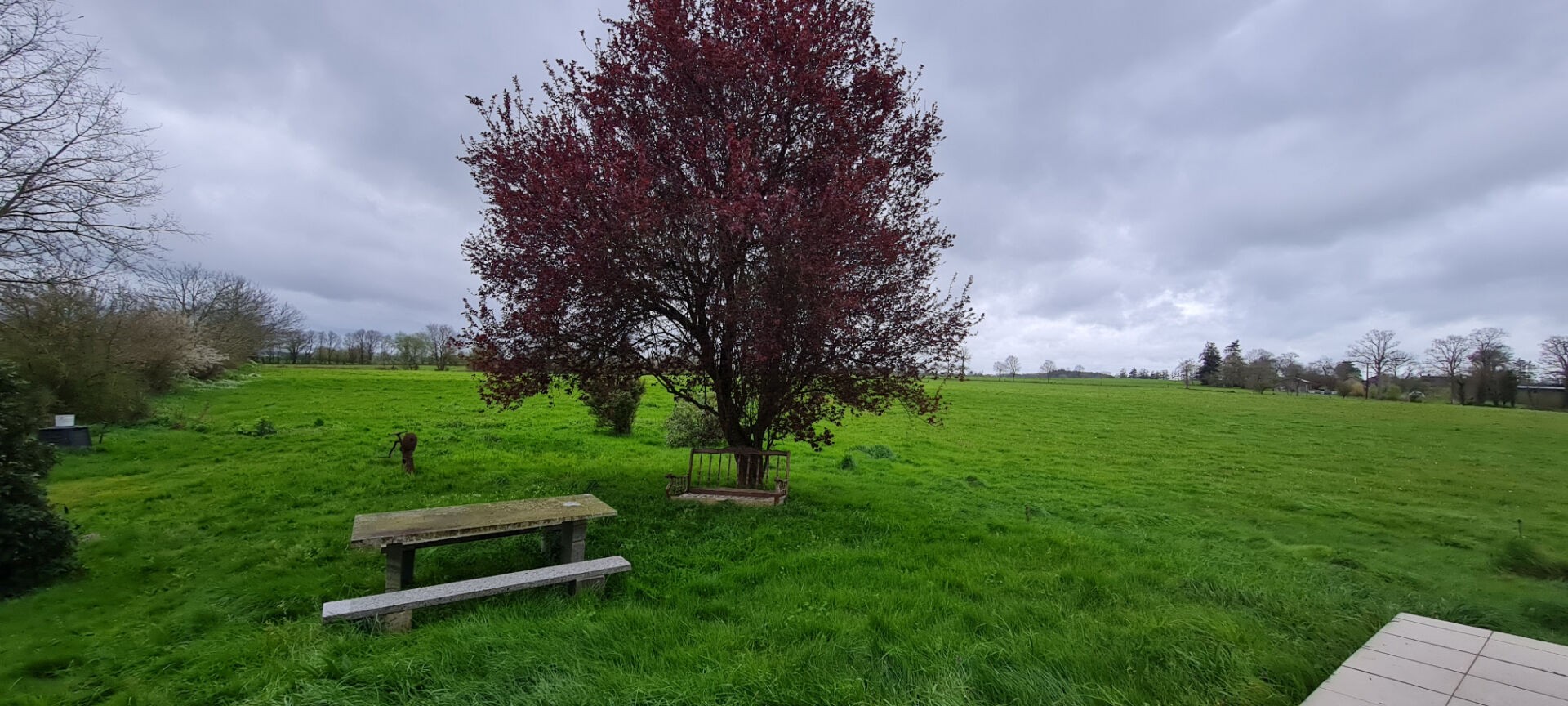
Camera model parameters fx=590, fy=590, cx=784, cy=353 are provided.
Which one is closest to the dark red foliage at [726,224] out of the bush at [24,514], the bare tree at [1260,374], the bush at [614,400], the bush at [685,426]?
the bush at [614,400]

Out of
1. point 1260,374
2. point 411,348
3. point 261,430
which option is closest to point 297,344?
point 411,348

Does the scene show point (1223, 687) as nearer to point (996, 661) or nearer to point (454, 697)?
point (996, 661)

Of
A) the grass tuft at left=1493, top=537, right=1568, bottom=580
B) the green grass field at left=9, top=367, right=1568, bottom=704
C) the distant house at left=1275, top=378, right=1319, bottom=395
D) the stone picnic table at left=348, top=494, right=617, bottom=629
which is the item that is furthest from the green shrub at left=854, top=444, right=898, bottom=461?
the distant house at left=1275, top=378, right=1319, bottom=395

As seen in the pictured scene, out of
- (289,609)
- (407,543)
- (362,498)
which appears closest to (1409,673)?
(407,543)

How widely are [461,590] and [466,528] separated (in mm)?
559

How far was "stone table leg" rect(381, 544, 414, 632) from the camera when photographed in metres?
4.21

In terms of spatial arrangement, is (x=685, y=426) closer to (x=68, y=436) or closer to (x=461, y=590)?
(x=461, y=590)

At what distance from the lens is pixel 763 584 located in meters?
5.40

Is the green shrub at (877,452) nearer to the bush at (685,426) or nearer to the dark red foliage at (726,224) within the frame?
the bush at (685,426)

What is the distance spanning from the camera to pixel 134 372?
1727cm

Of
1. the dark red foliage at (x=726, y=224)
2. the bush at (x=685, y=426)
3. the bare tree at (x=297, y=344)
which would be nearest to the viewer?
the dark red foliage at (x=726, y=224)

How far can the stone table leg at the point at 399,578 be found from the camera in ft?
13.8

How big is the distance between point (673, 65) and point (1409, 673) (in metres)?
9.16

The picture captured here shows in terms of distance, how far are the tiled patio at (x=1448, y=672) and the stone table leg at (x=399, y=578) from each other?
5536 millimetres
